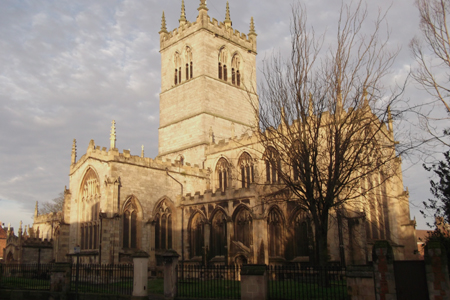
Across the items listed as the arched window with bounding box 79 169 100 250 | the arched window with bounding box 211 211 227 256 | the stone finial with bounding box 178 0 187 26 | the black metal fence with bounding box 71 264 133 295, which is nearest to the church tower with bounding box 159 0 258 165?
the stone finial with bounding box 178 0 187 26

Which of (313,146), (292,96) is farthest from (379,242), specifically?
(292,96)

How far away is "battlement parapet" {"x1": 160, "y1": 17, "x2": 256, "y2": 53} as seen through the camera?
36750 millimetres

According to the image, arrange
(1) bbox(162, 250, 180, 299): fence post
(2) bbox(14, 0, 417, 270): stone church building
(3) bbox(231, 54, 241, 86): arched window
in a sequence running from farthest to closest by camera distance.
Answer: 1. (3) bbox(231, 54, 241, 86): arched window
2. (2) bbox(14, 0, 417, 270): stone church building
3. (1) bbox(162, 250, 180, 299): fence post

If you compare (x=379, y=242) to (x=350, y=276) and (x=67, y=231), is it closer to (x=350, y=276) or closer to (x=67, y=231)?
(x=350, y=276)

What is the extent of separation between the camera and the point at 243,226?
2483 centimetres

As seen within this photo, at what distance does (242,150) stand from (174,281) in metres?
15.8

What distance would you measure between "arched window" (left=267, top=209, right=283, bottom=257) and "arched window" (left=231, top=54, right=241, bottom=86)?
667 inches

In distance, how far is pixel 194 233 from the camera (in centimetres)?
2795

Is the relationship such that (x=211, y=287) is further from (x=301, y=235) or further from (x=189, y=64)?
(x=189, y=64)

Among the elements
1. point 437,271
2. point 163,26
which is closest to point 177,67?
point 163,26

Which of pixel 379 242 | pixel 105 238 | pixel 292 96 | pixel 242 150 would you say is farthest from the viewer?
pixel 242 150

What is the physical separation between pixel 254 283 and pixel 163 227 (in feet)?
52.8

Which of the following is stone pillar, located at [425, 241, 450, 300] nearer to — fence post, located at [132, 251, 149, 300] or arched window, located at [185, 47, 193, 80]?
fence post, located at [132, 251, 149, 300]

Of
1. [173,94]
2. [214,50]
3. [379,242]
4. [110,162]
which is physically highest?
[214,50]
